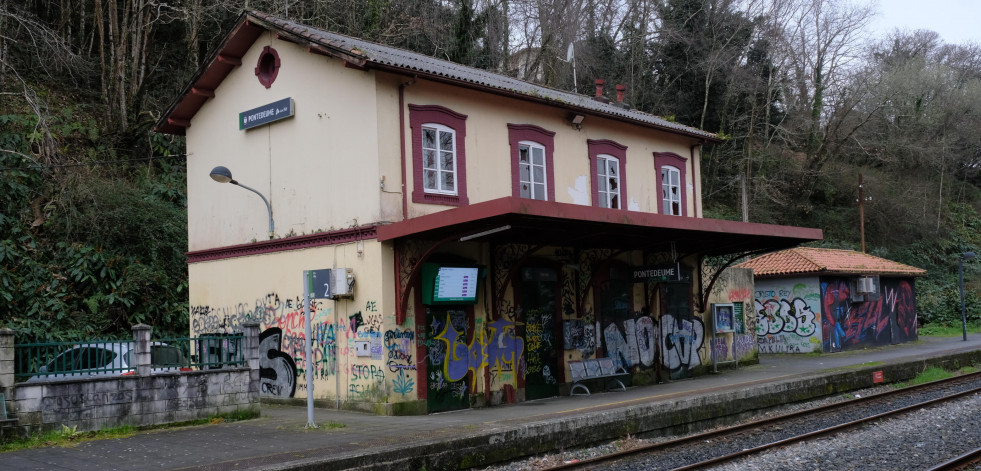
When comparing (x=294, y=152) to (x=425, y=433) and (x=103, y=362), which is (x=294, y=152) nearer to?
(x=103, y=362)

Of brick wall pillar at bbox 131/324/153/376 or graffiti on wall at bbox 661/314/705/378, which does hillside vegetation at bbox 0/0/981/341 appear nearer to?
brick wall pillar at bbox 131/324/153/376

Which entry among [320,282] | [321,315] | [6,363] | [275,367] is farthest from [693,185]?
[6,363]

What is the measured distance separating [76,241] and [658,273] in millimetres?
13951

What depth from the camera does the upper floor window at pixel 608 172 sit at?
60.8 feet

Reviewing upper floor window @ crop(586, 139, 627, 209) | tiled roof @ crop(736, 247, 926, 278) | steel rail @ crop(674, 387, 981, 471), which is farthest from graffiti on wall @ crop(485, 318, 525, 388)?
tiled roof @ crop(736, 247, 926, 278)

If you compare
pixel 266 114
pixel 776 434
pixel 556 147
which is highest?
pixel 266 114

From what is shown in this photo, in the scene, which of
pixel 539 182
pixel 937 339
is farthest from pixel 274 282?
pixel 937 339

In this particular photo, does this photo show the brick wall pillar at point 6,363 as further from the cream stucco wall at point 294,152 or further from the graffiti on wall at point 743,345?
the graffiti on wall at point 743,345

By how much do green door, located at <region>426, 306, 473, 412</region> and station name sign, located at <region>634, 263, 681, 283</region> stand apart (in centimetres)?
479

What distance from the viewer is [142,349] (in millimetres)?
11953

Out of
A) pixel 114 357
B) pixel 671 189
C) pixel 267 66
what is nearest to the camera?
pixel 114 357

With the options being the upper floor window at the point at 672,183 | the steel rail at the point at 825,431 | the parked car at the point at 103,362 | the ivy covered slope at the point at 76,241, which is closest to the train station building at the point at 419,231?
the upper floor window at the point at 672,183

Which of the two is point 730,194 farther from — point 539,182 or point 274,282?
point 274,282

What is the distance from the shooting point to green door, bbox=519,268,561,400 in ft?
53.4
